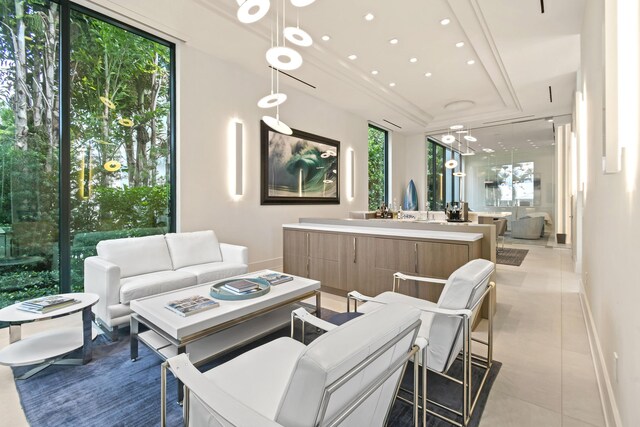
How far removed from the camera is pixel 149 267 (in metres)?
3.45

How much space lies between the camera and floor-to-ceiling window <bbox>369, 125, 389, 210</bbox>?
854 centimetres

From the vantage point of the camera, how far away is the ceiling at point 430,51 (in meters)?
3.56

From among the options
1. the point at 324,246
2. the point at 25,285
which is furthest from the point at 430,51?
the point at 25,285

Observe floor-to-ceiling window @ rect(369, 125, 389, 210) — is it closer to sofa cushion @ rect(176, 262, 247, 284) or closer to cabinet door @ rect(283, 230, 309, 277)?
cabinet door @ rect(283, 230, 309, 277)

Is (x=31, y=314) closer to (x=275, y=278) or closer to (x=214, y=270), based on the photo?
(x=214, y=270)

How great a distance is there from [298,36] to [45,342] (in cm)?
317

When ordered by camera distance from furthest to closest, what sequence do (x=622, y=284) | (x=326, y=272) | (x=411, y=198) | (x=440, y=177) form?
(x=440, y=177)
(x=411, y=198)
(x=326, y=272)
(x=622, y=284)

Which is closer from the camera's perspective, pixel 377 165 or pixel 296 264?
pixel 296 264

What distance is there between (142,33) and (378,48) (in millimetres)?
3204

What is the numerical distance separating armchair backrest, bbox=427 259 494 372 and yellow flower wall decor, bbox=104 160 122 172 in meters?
3.96

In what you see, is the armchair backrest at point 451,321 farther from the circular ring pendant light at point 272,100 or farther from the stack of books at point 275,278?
the circular ring pendant light at point 272,100

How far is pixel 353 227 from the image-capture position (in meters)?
4.07

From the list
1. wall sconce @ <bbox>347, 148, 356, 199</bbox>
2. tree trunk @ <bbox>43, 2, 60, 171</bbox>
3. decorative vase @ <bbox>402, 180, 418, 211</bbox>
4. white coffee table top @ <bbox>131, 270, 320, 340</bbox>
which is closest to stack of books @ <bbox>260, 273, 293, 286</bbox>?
white coffee table top @ <bbox>131, 270, 320, 340</bbox>

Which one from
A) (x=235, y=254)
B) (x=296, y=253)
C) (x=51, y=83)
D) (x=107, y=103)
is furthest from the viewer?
(x=296, y=253)
